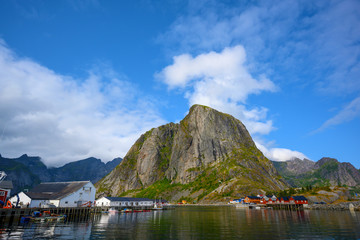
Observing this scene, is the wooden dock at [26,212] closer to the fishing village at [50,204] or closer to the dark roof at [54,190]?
the fishing village at [50,204]

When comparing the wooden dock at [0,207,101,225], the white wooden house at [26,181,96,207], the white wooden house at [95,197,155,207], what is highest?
the white wooden house at [26,181,96,207]

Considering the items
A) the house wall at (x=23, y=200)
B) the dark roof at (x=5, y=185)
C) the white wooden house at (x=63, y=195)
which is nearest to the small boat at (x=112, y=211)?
the white wooden house at (x=63, y=195)

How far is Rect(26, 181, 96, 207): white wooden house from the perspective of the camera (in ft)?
244

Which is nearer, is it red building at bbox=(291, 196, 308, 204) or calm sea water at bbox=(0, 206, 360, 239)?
calm sea water at bbox=(0, 206, 360, 239)

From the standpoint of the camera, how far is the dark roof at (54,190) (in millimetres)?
76312

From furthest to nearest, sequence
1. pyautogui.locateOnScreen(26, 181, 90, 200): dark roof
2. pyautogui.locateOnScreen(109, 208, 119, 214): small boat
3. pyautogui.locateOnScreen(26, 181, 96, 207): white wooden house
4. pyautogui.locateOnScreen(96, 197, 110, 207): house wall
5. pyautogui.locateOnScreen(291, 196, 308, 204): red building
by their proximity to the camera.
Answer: pyautogui.locateOnScreen(291, 196, 308, 204): red building → pyautogui.locateOnScreen(96, 197, 110, 207): house wall → pyautogui.locateOnScreen(109, 208, 119, 214): small boat → pyautogui.locateOnScreen(26, 181, 90, 200): dark roof → pyautogui.locateOnScreen(26, 181, 96, 207): white wooden house

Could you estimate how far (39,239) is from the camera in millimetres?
30203

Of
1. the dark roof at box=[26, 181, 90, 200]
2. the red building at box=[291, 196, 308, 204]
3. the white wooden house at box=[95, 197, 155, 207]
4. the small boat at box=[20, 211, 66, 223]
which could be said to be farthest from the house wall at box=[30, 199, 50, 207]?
the red building at box=[291, 196, 308, 204]

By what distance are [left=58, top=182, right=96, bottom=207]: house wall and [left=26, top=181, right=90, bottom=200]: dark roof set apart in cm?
122

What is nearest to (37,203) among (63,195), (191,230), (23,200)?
(23,200)

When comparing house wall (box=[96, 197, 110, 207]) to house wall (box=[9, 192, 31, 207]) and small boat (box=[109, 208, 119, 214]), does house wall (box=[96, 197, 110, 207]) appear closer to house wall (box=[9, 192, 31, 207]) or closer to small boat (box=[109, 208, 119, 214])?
small boat (box=[109, 208, 119, 214])

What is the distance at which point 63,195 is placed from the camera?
259 feet

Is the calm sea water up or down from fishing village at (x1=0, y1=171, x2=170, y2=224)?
down

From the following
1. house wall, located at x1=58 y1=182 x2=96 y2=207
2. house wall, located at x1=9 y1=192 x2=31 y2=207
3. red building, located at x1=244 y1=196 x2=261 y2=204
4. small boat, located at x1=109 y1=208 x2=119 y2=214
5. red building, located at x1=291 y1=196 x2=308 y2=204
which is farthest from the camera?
red building, located at x1=244 y1=196 x2=261 y2=204
